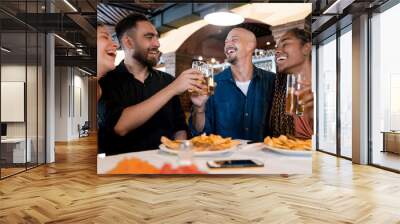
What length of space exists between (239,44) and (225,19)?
0.48 metres

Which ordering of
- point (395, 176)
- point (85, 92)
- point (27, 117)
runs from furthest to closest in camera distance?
point (85, 92) < point (27, 117) < point (395, 176)

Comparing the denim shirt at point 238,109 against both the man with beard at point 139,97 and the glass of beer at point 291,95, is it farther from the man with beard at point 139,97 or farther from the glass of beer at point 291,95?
the man with beard at point 139,97

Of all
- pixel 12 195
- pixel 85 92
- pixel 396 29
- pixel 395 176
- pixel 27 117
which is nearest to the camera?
pixel 12 195

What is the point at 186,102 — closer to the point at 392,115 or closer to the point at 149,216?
the point at 149,216

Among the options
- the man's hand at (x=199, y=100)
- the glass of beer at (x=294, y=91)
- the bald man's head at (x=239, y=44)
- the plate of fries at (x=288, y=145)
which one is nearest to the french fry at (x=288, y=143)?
the plate of fries at (x=288, y=145)

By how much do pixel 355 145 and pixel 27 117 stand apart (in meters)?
7.07

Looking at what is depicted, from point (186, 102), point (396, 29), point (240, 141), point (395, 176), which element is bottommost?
point (395, 176)

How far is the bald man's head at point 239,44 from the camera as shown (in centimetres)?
594

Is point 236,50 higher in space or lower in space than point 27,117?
higher

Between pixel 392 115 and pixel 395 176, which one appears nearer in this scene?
pixel 395 176

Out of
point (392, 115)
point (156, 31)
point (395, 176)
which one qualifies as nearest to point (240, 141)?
point (156, 31)

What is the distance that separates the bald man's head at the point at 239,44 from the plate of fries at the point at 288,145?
1426 millimetres

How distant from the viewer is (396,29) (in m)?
6.88

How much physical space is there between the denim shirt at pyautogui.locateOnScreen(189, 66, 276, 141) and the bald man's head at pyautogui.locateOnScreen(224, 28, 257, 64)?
0.25m
